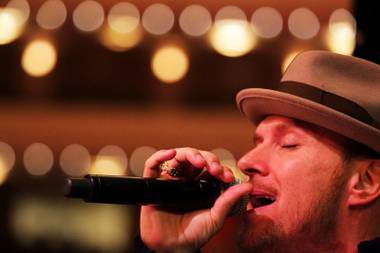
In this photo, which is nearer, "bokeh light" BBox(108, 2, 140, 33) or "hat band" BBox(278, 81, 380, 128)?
"hat band" BBox(278, 81, 380, 128)

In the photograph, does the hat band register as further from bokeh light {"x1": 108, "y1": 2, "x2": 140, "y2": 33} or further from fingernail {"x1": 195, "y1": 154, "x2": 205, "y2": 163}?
bokeh light {"x1": 108, "y1": 2, "x2": 140, "y2": 33}

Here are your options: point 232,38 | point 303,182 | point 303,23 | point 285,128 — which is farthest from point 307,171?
point 303,23

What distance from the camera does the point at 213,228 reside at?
6.48 ft

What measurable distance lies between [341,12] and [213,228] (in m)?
4.95

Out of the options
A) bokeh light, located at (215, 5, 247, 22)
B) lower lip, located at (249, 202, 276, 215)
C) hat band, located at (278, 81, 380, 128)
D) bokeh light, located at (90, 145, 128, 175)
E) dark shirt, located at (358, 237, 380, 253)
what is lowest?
bokeh light, located at (90, 145, 128, 175)

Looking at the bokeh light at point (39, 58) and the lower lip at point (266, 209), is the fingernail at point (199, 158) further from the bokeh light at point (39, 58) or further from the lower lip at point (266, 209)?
the bokeh light at point (39, 58)

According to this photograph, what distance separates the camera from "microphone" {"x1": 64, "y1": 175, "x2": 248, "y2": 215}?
5.67ft

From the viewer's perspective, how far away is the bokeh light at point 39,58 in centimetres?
679

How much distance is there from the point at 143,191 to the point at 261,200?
0.38 meters

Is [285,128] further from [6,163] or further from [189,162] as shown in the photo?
[6,163]

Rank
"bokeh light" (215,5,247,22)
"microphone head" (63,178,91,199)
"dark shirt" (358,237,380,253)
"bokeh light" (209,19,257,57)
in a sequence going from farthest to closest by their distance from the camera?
"bokeh light" (209,19,257,57) → "bokeh light" (215,5,247,22) → "dark shirt" (358,237,380,253) → "microphone head" (63,178,91,199)

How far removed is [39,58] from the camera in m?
6.78

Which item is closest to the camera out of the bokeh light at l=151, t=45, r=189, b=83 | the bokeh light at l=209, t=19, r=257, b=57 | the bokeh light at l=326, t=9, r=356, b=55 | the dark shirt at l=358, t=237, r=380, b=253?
the dark shirt at l=358, t=237, r=380, b=253

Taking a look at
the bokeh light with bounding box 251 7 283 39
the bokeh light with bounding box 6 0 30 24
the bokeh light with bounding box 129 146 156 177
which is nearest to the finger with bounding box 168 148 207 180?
the bokeh light with bounding box 251 7 283 39
